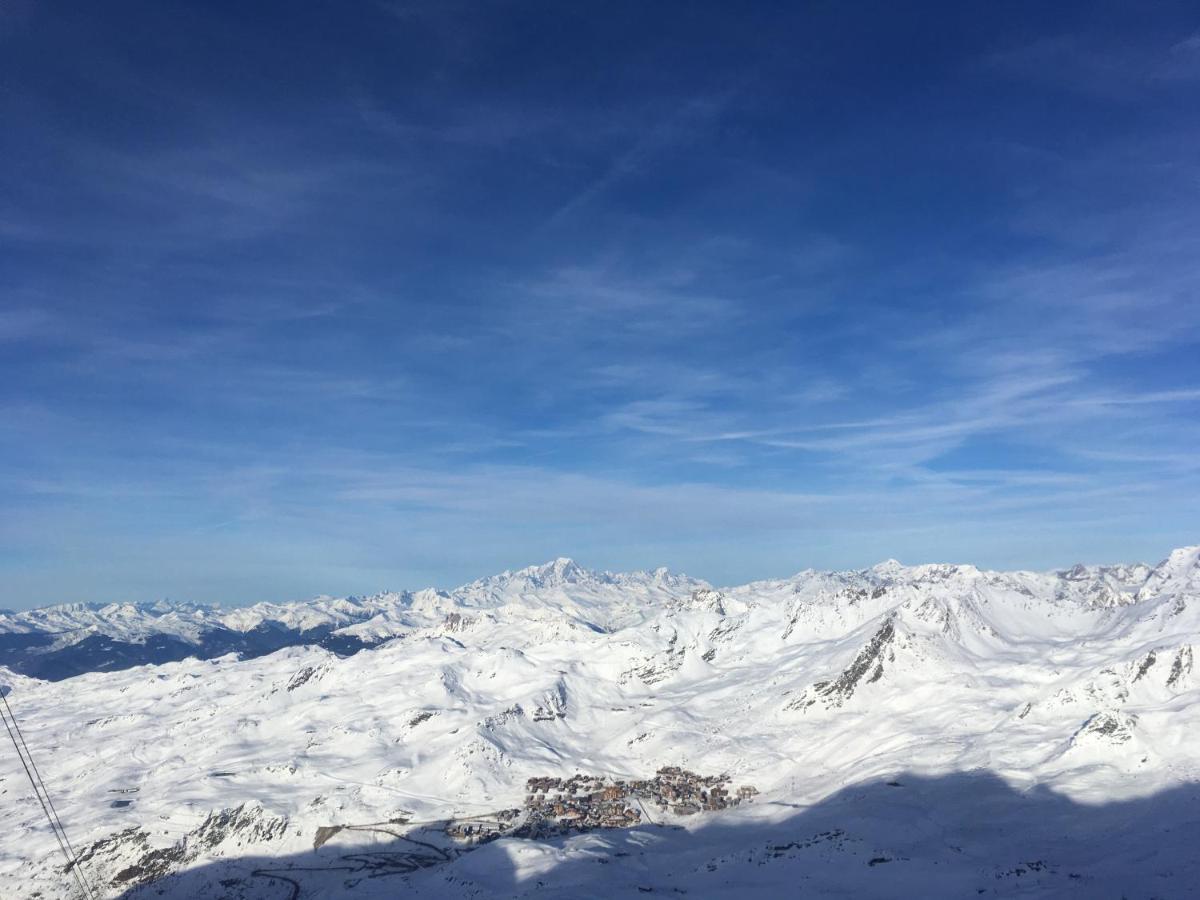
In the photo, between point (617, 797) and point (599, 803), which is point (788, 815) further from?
point (599, 803)

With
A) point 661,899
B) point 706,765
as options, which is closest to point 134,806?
point 706,765

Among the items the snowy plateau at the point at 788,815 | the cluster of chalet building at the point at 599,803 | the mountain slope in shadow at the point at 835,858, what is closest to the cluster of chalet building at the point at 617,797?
the cluster of chalet building at the point at 599,803

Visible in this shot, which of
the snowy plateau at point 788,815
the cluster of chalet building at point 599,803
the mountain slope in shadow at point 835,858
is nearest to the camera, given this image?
the mountain slope in shadow at point 835,858

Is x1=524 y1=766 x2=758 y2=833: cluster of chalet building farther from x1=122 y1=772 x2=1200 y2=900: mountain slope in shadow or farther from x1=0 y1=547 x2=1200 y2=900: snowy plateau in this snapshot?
x1=122 y1=772 x2=1200 y2=900: mountain slope in shadow

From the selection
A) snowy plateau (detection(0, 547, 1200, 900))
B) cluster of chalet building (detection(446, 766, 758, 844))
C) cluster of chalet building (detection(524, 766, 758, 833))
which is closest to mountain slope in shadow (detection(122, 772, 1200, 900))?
snowy plateau (detection(0, 547, 1200, 900))

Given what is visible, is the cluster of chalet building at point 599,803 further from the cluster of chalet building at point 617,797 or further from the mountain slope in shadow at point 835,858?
the mountain slope in shadow at point 835,858

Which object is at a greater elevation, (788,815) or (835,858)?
(835,858)

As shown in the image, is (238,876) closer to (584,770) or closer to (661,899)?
(584,770)

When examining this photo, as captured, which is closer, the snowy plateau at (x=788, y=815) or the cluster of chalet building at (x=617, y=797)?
the snowy plateau at (x=788, y=815)

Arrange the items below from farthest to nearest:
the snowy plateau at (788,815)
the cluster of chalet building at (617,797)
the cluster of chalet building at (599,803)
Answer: the cluster of chalet building at (617,797) < the cluster of chalet building at (599,803) < the snowy plateau at (788,815)

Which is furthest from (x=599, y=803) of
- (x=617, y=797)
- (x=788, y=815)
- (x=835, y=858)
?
(x=835, y=858)

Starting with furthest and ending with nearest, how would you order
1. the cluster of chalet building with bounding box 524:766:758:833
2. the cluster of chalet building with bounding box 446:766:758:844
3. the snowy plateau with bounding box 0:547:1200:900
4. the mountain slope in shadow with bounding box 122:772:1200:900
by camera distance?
the cluster of chalet building with bounding box 524:766:758:833 → the cluster of chalet building with bounding box 446:766:758:844 → the snowy plateau with bounding box 0:547:1200:900 → the mountain slope in shadow with bounding box 122:772:1200:900

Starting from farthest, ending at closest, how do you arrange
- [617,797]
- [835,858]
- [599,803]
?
[617,797] < [599,803] < [835,858]
